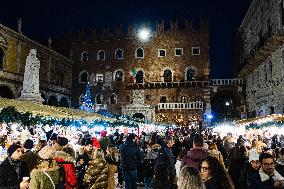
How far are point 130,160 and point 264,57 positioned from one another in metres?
19.8

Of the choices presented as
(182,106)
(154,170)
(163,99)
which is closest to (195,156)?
(154,170)

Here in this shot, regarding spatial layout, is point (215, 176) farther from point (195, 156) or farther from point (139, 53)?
point (139, 53)

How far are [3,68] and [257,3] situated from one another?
20.3m

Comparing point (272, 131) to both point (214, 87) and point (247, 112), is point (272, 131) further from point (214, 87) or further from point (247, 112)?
point (214, 87)

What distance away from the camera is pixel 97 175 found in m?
5.29

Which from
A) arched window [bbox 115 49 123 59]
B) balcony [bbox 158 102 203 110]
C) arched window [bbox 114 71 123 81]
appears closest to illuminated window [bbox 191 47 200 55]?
balcony [bbox 158 102 203 110]

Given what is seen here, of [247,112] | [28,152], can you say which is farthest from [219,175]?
[247,112]

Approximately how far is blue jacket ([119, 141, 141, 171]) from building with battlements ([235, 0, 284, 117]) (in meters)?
14.5

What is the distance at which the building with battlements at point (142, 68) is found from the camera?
39.3 meters

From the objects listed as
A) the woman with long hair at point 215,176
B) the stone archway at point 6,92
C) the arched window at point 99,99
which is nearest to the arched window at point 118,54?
the arched window at point 99,99

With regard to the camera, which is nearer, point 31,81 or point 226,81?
point 31,81

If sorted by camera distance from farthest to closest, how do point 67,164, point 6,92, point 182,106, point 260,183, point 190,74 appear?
point 190,74, point 182,106, point 6,92, point 67,164, point 260,183

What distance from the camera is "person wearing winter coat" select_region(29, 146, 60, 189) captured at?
13.9ft

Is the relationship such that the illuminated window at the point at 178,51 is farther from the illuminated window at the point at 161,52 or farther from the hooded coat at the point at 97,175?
the hooded coat at the point at 97,175
